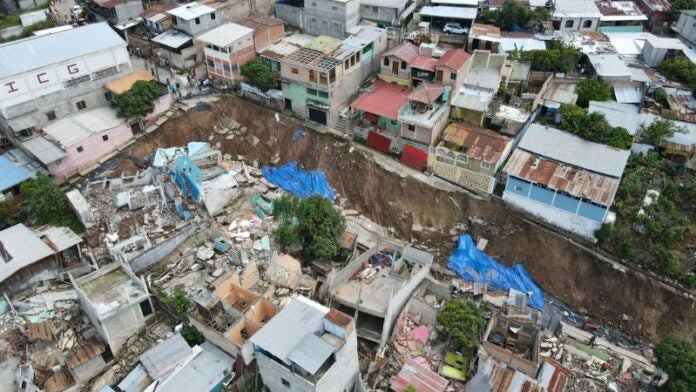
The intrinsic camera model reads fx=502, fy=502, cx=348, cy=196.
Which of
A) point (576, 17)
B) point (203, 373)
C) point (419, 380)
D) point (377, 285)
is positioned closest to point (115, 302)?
point (203, 373)

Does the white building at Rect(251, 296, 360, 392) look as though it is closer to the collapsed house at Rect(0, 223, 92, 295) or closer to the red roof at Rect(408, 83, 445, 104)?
the collapsed house at Rect(0, 223, 92, 295)

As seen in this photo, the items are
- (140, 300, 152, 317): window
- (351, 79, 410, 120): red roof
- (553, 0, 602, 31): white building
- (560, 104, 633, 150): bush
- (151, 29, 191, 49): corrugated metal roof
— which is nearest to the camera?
(140, 300, 152, 317): window

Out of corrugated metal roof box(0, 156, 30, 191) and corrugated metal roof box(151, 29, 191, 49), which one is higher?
corrugated metal roof box(151, 29, 191, 49)

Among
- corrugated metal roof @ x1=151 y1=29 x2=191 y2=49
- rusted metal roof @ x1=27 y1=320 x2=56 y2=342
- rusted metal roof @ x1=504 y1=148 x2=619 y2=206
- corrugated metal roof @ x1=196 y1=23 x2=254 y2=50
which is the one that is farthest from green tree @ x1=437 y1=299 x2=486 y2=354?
corrugated metal roof @ x1=151 y1=29 x2=191 y2=49

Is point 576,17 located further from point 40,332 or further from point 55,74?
point 40,332

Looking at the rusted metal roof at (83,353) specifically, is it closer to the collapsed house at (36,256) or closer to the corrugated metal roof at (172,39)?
the collapsed house at (36,256)
